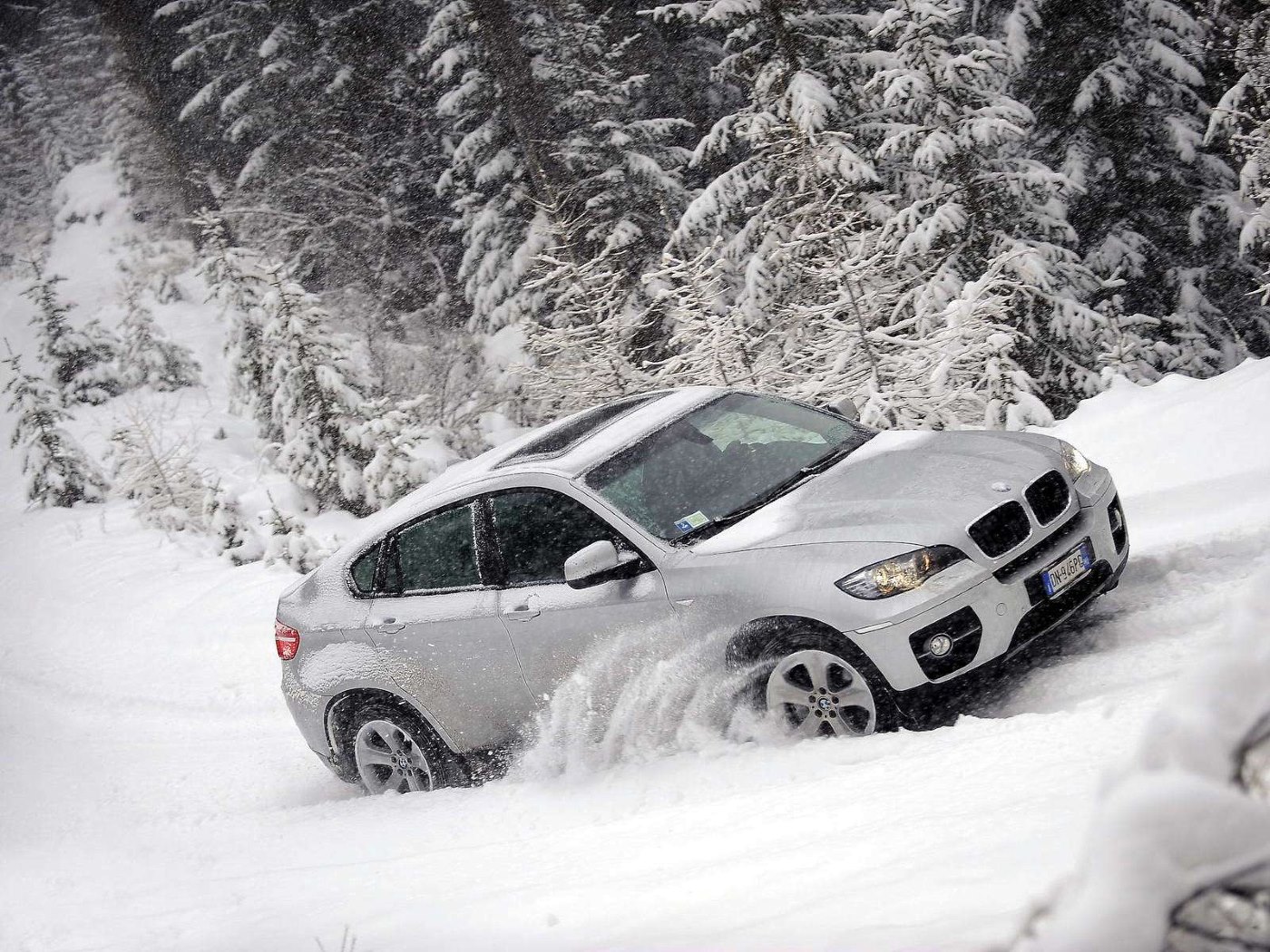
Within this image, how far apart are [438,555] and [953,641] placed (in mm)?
2923

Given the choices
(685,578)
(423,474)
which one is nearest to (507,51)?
(423,474)

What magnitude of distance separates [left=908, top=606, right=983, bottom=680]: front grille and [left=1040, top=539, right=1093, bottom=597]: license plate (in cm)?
45

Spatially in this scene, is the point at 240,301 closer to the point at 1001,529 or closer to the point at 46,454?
the point at 46,454

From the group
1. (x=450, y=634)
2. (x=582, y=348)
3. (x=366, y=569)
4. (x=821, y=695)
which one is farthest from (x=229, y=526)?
(x=821, y=695)

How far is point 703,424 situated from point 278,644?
3.14 meters

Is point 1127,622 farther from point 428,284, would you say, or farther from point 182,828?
point 428,284

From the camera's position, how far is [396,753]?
242 inches

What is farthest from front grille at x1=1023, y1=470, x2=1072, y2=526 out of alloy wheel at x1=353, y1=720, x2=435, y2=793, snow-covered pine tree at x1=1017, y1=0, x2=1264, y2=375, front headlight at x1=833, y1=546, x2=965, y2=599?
snow-covered pine tree at x1=1017, y1=0, x2=1264, y2=375

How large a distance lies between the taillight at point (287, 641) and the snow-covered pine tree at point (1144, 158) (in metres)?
13.4

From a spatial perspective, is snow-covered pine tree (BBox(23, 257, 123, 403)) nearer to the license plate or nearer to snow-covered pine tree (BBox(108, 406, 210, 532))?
snow-covered pine tree (BBox(108, 406, 210, 532))

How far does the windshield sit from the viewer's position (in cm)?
527

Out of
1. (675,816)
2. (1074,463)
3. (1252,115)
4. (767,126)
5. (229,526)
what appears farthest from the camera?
(229,526)

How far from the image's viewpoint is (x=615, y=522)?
17.1 feet

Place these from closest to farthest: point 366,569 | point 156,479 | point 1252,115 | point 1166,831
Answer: point 1166,831 → point 366,569 → point 1252,115 → point 156,479
